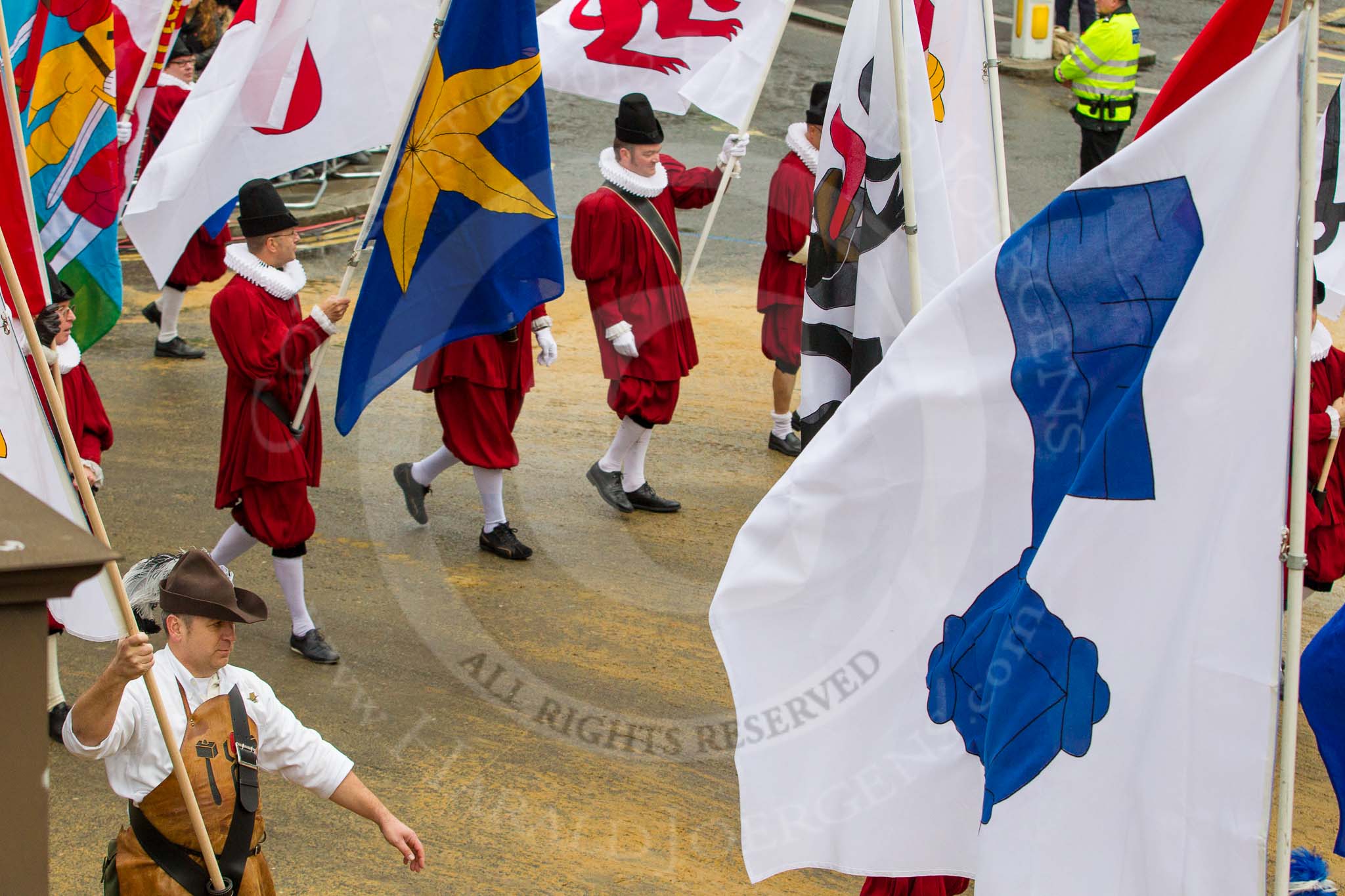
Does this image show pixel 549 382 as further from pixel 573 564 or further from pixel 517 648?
pixel 517 648

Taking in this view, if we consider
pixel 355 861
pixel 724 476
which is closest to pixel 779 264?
pixel 724 476

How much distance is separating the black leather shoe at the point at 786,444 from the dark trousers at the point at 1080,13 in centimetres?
951

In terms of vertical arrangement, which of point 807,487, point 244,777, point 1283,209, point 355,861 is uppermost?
point 1283,209

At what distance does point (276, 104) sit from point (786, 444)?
10.7ft

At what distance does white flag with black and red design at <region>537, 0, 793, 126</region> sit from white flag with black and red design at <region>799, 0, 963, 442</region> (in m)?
1.84

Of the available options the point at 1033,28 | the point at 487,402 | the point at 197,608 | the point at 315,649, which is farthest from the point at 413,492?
the point at 1033,28

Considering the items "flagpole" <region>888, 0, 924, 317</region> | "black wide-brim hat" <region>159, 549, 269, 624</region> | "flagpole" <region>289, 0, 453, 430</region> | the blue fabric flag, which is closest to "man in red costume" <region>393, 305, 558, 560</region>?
"flagpole" <region>289, 0, 453, 430</region>

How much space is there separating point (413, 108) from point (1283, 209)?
3214 millimetres

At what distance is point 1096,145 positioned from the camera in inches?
467

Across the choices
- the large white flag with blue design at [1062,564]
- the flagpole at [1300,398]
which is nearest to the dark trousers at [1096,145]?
the large white flag with blue design at [1062,564]

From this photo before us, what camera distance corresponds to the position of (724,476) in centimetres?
754

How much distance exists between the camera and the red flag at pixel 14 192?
3906 mm

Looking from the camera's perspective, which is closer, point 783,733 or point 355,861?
point 783,733

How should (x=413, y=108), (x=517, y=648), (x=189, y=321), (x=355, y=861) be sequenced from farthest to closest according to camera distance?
(x=189, y=321) → (x=517, y=648) → (x=413, y=108) → (x=355, y=861)
